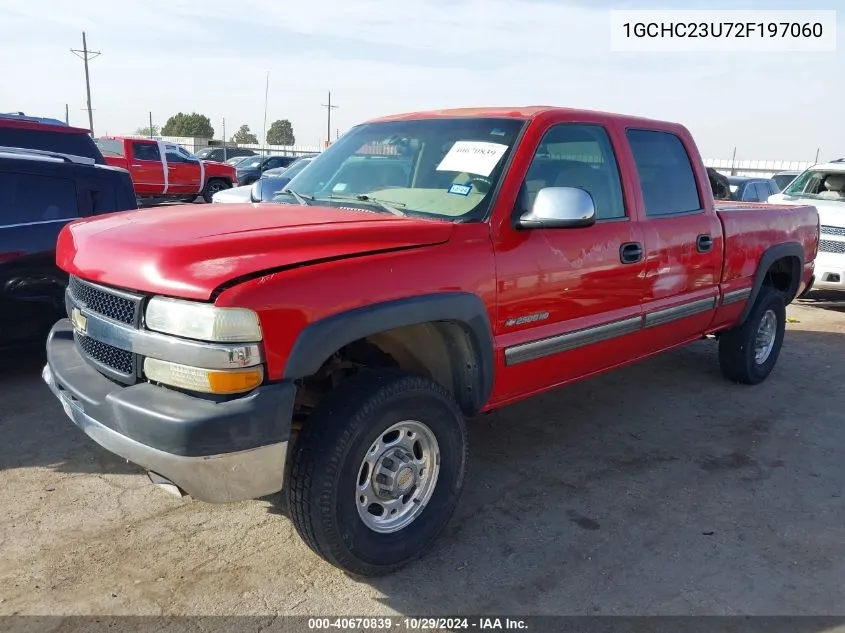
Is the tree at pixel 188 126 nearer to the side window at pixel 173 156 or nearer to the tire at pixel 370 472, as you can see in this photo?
the side window at pixel 173 156

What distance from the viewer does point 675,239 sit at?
13.8ft

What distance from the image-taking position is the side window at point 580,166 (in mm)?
3479

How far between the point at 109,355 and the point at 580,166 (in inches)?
98.8

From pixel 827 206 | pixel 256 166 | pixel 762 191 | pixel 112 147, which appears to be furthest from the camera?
pixel 256 166

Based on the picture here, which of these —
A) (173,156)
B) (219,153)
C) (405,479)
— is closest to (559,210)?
(405,479)

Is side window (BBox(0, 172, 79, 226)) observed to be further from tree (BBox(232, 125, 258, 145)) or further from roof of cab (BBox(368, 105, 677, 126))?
tree (BBox(232, 125, 258, 145))

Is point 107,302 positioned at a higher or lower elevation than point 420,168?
lower

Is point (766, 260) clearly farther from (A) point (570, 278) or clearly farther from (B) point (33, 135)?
(B) point (33, 135)

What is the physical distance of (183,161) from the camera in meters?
17.6

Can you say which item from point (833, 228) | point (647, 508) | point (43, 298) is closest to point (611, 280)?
point (647, 508)

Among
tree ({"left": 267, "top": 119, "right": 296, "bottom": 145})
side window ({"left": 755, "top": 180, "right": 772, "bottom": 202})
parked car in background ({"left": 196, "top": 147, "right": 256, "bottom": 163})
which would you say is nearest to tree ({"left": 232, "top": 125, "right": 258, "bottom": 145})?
tree ({"left": 267, "top": 119, "right": 296, "bottom": 145})

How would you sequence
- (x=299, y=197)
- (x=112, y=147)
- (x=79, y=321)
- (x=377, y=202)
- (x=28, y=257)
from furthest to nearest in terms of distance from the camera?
(x=112, y=147)
(x=28, y=257)
(x=299, y=197)
(x=377, y=202)
(x=79, y=321)

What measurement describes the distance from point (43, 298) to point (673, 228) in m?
4.16

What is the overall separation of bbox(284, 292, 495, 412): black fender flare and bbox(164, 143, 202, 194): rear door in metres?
15.9
